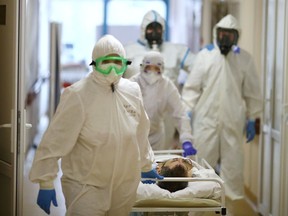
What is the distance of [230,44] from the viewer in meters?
4.55

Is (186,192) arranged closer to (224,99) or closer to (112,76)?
(112,76)

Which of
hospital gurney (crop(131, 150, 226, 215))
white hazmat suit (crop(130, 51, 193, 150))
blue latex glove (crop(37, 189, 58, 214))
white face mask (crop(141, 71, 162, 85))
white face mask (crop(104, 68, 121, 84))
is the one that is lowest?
hospital gurney (crop(131, 150, 226, 215))

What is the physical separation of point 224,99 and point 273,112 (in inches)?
16.5

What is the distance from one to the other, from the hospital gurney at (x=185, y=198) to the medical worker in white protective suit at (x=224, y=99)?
1434 mm

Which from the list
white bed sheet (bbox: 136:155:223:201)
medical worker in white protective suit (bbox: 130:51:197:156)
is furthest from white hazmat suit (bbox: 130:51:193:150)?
white bed sheet (bbox: 136:155:223:201)

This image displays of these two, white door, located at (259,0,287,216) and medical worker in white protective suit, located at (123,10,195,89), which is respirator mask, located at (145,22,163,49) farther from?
white door, located at (259,0,287,216)

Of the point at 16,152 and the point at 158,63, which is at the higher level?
the point at 158,63

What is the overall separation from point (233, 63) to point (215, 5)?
2306 mm

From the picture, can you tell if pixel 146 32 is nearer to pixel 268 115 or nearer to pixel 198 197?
pixel 268 115

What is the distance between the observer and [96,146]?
2604 mm

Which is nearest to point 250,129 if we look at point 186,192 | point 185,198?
point 186,192

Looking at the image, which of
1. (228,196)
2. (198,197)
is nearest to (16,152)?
(198,197)

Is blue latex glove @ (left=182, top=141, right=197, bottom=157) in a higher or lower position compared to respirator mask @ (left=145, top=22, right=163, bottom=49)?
lower

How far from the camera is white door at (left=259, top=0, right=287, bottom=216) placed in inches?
156
